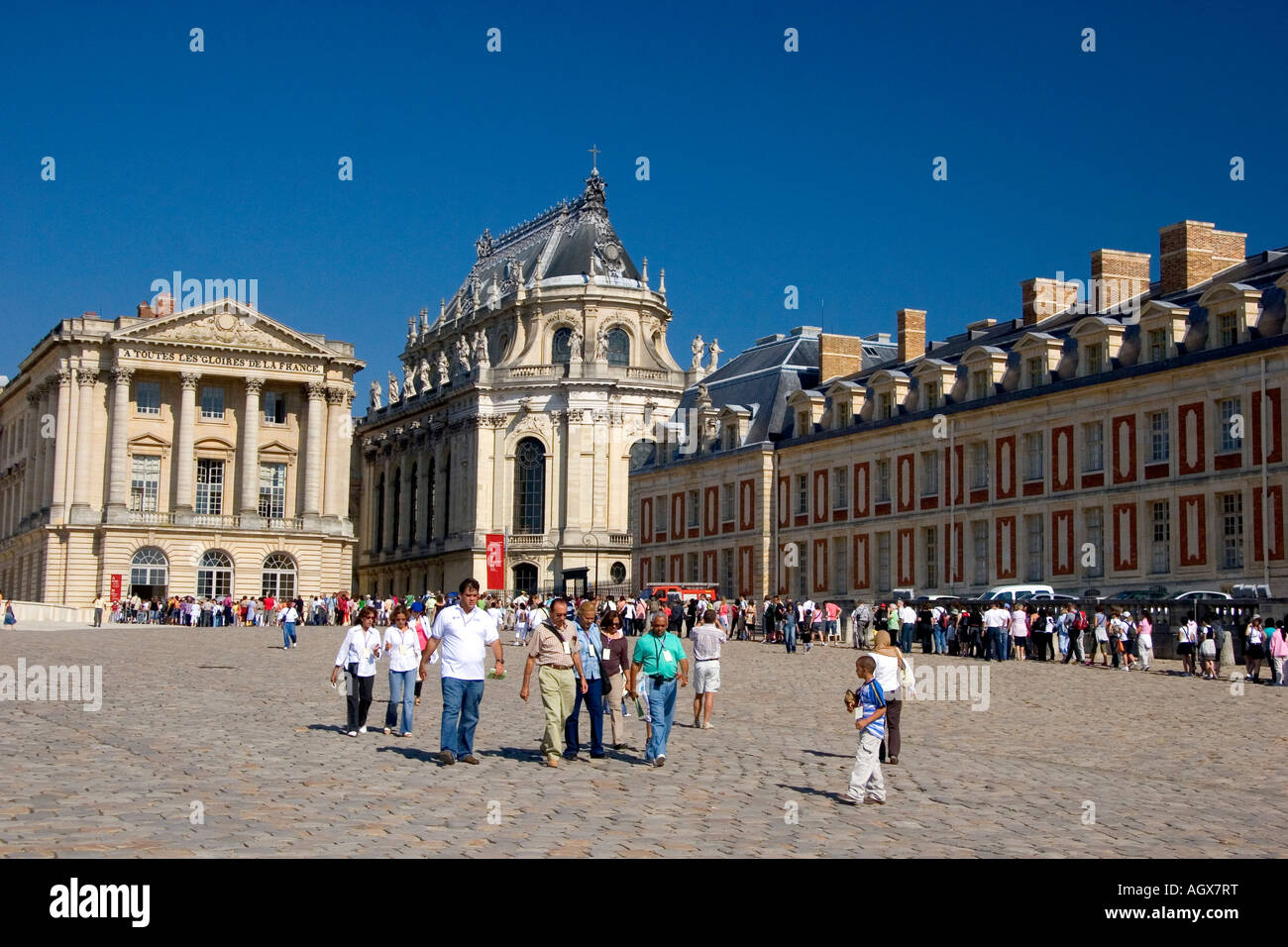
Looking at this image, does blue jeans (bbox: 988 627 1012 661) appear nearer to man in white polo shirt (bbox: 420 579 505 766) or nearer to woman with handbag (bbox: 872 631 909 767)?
woman with handbag (bbox: 872 631 909 767)

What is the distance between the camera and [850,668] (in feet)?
118

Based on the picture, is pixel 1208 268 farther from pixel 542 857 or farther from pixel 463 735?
pixel 542 857

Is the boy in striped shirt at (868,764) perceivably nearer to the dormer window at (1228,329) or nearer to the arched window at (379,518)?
the dormer window at (1228,329)

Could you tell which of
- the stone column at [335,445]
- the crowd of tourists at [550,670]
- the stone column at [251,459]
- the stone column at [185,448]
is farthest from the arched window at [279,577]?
the crowd of tourists at [550,670]

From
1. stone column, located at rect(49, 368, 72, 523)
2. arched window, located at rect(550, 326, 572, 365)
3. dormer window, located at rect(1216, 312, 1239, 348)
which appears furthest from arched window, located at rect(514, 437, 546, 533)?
dormer window, located at rect(1216, 312, 1239, 348)

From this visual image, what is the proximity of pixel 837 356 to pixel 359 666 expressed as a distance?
45846mm

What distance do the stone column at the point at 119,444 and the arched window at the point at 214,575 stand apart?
436cm

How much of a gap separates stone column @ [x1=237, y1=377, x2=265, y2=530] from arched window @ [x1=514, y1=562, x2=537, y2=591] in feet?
49.3

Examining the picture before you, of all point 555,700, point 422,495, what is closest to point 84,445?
point 422,495

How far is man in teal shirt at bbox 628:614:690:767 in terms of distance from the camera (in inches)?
688

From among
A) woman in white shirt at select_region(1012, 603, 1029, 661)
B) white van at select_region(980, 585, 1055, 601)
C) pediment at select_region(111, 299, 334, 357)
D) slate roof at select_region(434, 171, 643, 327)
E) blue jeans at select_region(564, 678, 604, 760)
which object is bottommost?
blue jeans at select_region(564, 678, 604, 760)

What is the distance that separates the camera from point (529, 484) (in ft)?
311
